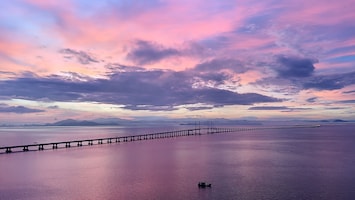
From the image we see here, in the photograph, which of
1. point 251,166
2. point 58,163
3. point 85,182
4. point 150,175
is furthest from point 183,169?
point 58,163

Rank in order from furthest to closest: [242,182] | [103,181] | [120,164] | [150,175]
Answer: [120,164]
[150,175]
[103,181]
[242,182]

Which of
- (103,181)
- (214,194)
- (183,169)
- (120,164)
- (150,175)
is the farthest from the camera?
(120,164)

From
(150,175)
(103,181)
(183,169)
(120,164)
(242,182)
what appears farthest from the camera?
(120,164)

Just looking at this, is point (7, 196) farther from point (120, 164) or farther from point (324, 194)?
point (324, 194)

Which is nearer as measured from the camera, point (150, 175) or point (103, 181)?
point (103, 181)

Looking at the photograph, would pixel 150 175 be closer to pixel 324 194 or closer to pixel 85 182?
pixel 85 182

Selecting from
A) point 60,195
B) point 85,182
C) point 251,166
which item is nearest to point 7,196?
point 60,195

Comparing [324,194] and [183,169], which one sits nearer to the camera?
[324,194]

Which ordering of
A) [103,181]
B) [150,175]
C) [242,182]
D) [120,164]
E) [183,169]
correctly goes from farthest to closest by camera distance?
[120,164] → [183,169] → [150,175] → [103,181] → [242,182]
